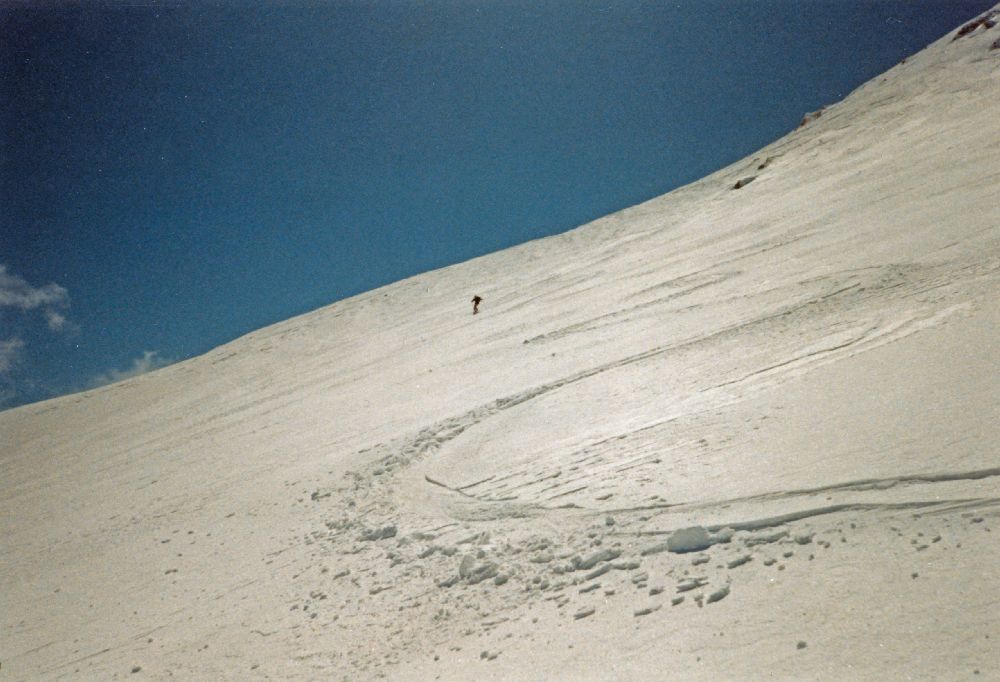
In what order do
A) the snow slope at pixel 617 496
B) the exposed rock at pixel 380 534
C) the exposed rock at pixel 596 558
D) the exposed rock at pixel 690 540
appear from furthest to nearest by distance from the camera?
the exposed rock at pixel 380 534 < the exposed rock at pixel 596 558 < the exposed rock at pixel 690 540 < the snow slope at pixel 617 496

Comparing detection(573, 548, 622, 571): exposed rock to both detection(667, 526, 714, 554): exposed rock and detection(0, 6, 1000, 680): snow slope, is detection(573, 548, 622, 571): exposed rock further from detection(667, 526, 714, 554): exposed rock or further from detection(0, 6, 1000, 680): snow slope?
detection(667, 526, 714, 554): exposed rock

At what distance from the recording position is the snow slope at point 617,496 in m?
2.71

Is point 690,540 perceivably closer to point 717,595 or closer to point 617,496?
point 717,595

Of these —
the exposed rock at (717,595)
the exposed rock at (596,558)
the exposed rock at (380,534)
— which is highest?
the exposed rock at (380,534)

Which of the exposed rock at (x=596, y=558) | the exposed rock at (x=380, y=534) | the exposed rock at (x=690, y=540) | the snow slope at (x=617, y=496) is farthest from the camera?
the exposed rock at (x=380, y=534)

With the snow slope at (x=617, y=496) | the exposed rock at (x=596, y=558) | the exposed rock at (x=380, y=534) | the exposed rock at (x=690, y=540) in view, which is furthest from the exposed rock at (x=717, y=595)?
the exposed rock at (x=380, y=534)

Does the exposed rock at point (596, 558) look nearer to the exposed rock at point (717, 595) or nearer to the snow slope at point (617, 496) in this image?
the snow slope at point (617, 496)

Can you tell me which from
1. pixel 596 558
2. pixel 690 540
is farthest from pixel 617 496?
pixel 690 540

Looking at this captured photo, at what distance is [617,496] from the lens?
4059 mm

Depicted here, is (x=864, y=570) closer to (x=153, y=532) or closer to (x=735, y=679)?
(x=735, y=679)

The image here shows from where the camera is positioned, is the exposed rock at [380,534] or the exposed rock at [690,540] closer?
the exposed rock at [690,540]

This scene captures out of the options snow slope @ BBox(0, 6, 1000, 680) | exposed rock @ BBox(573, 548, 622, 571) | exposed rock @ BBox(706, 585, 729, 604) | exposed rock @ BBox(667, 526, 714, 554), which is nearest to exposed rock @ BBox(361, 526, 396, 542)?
snow slope @ BBox(0, 6, 1000, 680)

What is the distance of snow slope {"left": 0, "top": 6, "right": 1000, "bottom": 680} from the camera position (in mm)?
2711

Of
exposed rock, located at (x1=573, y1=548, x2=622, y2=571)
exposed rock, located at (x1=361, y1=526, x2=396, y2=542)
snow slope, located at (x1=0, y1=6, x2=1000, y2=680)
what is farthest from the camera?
exposed rock, located at (x1=361, y1=526, x2=396, y2=542)
